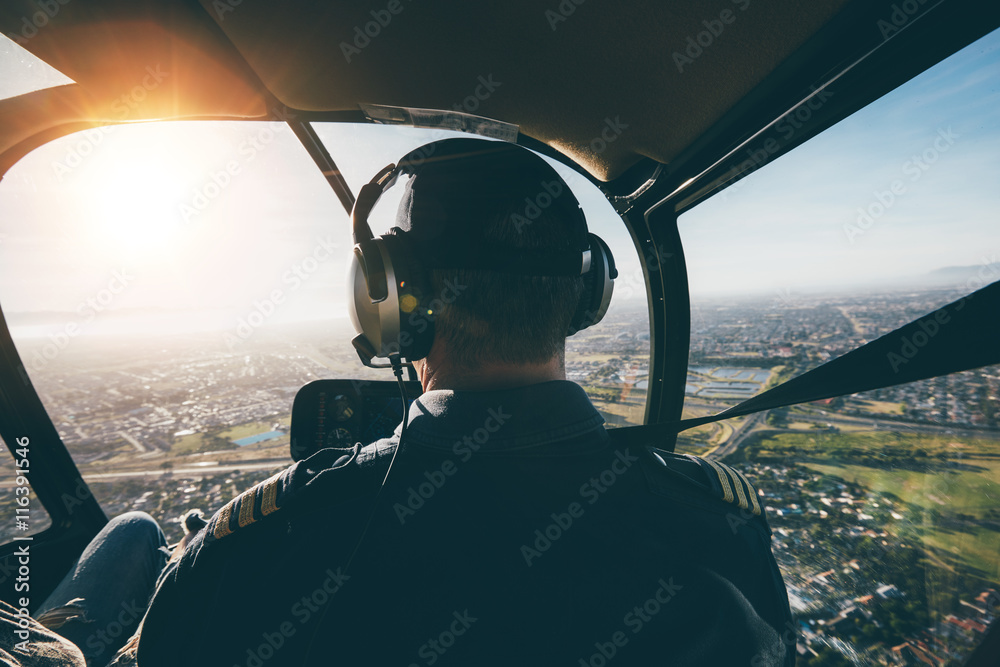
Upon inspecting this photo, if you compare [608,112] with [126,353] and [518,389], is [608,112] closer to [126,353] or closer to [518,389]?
[518,389]

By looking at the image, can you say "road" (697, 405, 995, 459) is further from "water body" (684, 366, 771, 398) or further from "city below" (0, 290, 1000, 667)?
"water body" (684, 366, 771, 398)

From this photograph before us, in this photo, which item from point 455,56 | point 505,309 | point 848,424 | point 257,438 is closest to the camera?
point 505,309

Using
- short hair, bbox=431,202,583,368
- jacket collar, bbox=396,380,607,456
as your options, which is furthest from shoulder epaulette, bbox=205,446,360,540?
short hair, bbox=431,202,583,368

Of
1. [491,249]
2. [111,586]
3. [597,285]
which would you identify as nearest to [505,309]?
[491,249]

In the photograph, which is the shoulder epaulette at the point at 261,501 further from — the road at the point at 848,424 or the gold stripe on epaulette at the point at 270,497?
the road at the point at 848,424

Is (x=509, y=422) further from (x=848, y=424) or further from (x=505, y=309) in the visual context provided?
(x=848, y=424)

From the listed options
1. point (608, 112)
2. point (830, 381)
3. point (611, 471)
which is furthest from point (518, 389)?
point (608, 112)
